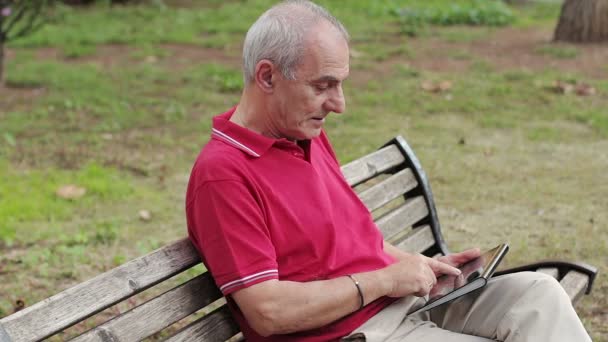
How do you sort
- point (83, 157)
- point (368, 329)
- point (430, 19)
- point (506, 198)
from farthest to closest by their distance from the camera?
point (430, 19), point (83, 157), point (506, 198), point (368, 329)

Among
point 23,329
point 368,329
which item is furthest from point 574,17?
point 23,329

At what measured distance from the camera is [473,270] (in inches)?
111

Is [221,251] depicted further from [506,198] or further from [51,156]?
[51,156]

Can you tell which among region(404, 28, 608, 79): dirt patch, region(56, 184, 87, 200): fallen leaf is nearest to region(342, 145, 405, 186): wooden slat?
region(56, 184, 87, 200): fallen leaf

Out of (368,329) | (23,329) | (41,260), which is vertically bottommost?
(41,260)

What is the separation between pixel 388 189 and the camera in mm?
3496

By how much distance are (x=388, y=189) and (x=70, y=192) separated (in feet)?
8.77

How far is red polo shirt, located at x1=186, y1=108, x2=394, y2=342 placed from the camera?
2.27 meters

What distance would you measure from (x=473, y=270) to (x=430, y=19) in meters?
8.57

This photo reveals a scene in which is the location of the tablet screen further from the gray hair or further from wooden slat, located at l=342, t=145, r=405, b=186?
the gray hair

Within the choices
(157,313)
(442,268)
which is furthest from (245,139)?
(442,268)

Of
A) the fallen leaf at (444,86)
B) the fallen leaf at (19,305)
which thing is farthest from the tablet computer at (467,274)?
the fallen leaf at (444,86)

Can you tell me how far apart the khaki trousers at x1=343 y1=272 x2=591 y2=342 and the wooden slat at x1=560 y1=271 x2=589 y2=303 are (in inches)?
24.9

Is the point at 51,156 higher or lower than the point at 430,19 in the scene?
lower
